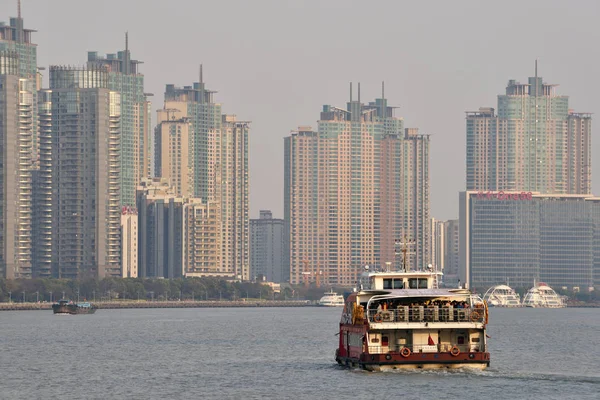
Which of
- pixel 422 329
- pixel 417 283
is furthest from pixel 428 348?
pixel 417 283

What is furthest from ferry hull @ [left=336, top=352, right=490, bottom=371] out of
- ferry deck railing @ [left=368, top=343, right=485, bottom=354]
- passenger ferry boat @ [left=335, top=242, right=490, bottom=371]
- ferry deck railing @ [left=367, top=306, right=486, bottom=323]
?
ferry deck railing @ [left=367, top=306, right=486, bottom=323]

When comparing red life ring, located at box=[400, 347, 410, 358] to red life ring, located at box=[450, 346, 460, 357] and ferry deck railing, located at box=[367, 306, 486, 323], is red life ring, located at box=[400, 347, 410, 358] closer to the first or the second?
ferry deck railing, located at box=[367, 306, 486, 323]

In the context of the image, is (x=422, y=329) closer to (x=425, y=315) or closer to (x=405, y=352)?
(x=425, y=315)

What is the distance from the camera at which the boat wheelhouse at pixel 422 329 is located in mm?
74562

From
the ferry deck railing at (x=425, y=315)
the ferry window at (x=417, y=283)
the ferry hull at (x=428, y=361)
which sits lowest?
the ferry hull at (x=428, y=361)

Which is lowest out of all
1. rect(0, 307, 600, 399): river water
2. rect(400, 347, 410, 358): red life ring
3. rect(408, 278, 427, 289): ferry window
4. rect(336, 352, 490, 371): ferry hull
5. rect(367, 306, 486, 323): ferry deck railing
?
rect(0, 307, 600, 399): river water

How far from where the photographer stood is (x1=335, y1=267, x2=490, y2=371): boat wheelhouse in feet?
245

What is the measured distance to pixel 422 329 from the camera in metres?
74.6

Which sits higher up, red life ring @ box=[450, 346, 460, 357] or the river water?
red life ring @ box=[450, 346, 460, 357]

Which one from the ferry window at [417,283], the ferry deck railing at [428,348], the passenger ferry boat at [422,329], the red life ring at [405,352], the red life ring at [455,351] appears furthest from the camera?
the ferry window at [417,283]

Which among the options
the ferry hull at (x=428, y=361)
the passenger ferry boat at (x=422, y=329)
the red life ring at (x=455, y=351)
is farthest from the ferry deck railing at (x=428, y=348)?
the ferry hull at (x=428, y=361)

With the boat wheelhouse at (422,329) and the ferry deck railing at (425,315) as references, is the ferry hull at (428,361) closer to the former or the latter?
Answer: the boat wheelhouse at (422,329)

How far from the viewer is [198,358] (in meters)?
101

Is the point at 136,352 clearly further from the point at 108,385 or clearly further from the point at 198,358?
the point at 108,385
